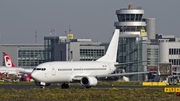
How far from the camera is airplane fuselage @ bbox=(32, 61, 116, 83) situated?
3248 inches

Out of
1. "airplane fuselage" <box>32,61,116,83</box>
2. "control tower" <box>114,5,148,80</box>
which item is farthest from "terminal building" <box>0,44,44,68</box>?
"airplane fuselage" <box>32,61,116,83</box>

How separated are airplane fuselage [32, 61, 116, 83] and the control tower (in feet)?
194

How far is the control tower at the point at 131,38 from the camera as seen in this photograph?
16025cm

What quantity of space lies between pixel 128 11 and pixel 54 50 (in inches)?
995

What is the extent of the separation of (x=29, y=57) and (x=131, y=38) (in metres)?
46.6

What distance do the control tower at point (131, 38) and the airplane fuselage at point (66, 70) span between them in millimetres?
59204

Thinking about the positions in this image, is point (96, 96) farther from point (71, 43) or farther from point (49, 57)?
point (49, 57)

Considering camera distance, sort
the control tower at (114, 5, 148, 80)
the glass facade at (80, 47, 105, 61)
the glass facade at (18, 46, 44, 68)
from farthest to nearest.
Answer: the glass facade at (18, 46, 44, 68), the glass facade at (80, 47, 105, 61), the control tower at (114, 5, 148, 80)

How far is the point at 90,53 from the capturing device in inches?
7042

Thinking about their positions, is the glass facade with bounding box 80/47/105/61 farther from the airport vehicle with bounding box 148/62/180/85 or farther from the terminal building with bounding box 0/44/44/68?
the airport vehicle with bounding box 148/62/180/85

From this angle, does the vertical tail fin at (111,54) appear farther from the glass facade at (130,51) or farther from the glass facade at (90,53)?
the glass facade at (90,53)

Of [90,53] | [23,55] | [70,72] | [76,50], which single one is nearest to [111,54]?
[70,72]

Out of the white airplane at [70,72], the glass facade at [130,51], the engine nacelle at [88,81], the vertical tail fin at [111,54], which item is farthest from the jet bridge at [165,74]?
the glass facade at [130,51]

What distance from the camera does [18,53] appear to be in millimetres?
195500
